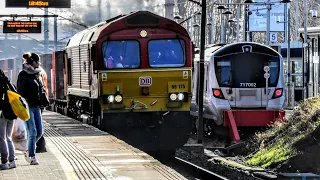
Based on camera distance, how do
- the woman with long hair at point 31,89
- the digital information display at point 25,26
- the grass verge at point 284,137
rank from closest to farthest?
the woman with long hair at point 31,89 → the grass verge at point 284,137 → the digital information display at point 25,26

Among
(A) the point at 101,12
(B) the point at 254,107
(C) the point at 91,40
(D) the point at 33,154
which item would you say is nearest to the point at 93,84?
(C) the point at 91,40

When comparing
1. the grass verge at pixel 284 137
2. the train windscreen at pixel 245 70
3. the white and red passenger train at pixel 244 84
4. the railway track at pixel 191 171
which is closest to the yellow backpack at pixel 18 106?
the railway track at pixel 191 171

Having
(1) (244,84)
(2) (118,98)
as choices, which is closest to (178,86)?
(2) (118,98)

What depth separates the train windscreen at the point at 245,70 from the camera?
23.4 metres

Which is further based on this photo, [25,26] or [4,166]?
[25,26]

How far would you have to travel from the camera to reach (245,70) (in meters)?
23.6

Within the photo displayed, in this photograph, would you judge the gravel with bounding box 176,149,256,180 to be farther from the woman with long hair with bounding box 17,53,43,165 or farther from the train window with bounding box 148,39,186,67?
the woman with long hair with bounding box 17,53,43,165

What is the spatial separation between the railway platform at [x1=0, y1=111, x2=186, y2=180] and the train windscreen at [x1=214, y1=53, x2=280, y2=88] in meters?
6.43

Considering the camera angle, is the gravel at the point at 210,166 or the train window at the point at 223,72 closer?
the gravel at the point at 210,166

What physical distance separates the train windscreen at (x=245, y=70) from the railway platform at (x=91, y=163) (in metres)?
6.43

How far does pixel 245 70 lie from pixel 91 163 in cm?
1120

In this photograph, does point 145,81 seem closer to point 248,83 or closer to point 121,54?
point 121,54

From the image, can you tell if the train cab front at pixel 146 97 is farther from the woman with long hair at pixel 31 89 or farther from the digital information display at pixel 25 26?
the digital information display at pixel 25 26

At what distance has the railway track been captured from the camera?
659 inches
